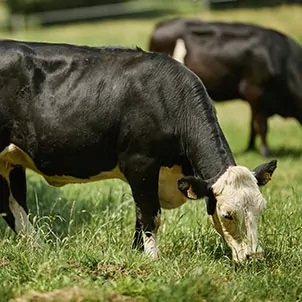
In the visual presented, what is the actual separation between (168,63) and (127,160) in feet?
2.94

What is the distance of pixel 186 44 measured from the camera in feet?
45.8

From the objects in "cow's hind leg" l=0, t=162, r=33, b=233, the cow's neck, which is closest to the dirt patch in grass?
the cow's neck

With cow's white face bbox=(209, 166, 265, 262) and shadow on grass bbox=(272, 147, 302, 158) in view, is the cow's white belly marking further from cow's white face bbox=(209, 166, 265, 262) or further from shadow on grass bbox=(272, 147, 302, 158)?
shadow on grass bbox=(272, 147, 302, 158)

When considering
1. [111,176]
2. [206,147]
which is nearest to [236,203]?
[206,147]

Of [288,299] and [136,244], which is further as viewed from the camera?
[136,244]

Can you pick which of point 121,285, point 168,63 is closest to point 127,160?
point 168,63

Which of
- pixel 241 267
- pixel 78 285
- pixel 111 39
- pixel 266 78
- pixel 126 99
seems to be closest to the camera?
pixel 78 285

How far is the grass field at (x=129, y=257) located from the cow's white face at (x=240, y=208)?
152mm

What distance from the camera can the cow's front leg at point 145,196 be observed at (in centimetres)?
663

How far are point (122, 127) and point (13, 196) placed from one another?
58.8 inches

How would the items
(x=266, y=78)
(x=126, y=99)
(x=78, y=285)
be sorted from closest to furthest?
(x=78, y=285), (x=126, y=99), (x=266, y=78)

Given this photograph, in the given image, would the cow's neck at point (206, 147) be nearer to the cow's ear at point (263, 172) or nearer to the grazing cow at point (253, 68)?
the cow's ear at point (263, 172)

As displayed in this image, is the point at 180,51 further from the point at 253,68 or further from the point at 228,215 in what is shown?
the point at 228,215

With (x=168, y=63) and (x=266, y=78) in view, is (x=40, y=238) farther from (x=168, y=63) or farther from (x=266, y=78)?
(x=266, y=78)
